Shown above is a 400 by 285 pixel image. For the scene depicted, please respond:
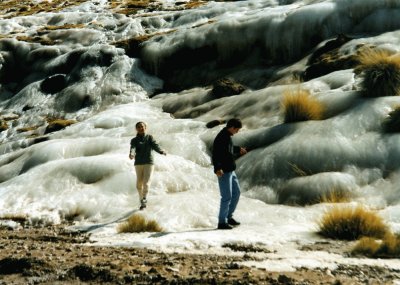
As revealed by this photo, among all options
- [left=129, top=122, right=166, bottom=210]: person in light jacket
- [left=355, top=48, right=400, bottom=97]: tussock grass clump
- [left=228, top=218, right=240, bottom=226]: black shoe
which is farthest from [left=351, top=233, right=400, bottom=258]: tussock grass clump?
[left=355, top=48, right=400, bottom=97]: tussock grass clump

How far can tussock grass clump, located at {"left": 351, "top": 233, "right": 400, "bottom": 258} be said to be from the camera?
9.38 m

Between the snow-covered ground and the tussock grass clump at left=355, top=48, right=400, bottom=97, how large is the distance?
1.44ft

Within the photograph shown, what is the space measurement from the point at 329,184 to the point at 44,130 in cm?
1610

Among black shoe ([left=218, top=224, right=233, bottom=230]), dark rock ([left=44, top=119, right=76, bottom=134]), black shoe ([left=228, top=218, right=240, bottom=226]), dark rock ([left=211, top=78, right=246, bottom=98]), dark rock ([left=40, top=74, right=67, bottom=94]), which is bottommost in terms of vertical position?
dark rock ([left=44, top=119, right=76, bottom=134])

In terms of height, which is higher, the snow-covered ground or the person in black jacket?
the person in black jacket

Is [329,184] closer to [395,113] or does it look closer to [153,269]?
[395,113]

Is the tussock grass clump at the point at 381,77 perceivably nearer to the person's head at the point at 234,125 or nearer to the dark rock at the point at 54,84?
the person's head at the point at 234,125

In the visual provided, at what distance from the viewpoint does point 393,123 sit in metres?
15.3

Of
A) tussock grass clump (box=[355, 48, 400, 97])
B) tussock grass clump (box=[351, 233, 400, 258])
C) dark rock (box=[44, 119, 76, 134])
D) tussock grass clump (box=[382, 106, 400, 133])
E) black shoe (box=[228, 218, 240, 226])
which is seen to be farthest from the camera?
dark rock (box=[44, 119, 76, 134])

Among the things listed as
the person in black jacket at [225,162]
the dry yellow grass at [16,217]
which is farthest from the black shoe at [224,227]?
the dry yellow grass at [16,217]

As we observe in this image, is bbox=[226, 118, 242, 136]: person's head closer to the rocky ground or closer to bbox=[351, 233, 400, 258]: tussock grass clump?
the rocky ground

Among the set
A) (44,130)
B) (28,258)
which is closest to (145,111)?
(44,130)

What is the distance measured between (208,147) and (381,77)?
568cm

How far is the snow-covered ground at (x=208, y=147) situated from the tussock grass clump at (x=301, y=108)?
1.18 ft
